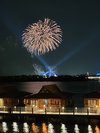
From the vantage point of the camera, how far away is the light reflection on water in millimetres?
35500

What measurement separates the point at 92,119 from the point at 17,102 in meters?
8.98

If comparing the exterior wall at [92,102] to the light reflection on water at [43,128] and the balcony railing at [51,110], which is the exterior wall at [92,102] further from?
the light reflection on water at [43,128]

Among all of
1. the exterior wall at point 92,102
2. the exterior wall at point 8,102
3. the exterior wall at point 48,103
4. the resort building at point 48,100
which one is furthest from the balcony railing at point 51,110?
the exterior wall at point 92,102

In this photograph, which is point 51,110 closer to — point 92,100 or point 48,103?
point 48,103

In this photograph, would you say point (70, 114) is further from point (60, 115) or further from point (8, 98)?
point (8, 98)

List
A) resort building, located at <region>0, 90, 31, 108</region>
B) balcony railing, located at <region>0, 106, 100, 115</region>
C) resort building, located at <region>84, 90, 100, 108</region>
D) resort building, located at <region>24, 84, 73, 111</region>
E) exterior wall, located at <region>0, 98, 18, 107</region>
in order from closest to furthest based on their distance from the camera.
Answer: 1. balcony railing, located at <region>0, 106, 100, 115</region>
2. resort building, located at <region>84, 90, 100, 108</region>
3. resort building, located at <region>24, 84, 73, 111</region>
4. resort building, located at <region>0, 90, 31, 108</region>
5. exterior wall, located at <region>0, 98, 18, 107</region>

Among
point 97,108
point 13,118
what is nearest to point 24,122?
point 13,118

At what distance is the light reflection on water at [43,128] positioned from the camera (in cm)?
3550

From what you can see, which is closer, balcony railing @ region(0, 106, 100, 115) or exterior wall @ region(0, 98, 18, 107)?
balcony railing @ region(0, 106, 100, 115)

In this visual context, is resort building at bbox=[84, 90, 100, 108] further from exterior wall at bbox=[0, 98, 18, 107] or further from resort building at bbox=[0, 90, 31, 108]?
exterior wall at bbox=[0, 98, 18, 107]

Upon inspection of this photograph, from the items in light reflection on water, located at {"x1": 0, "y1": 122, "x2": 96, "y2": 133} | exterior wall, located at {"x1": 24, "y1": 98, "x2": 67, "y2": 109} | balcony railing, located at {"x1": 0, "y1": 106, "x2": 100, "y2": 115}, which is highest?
exterior wall, located at {"x1": 24, "y1": 98, "x2": 67, "y2": 109}

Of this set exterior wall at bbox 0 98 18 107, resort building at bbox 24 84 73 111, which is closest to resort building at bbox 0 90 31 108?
exterior wall at bbox 0 98 18 107

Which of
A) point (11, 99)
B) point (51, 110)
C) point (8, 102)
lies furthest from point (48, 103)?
point (8, 102)

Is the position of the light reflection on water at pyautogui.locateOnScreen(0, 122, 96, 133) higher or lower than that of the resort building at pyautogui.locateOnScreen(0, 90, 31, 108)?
lower
